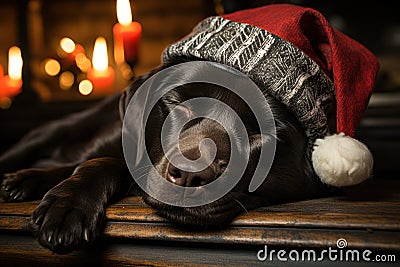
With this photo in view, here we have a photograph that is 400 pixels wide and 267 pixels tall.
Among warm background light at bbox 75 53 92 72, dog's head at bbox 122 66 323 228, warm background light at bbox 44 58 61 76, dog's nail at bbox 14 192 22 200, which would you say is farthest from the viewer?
warm background light at bbox 44 58 61 76

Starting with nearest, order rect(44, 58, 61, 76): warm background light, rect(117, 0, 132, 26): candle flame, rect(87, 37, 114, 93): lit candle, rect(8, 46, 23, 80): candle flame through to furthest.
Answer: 1. rect(117, 0, 132, 26): candle flame
2. rect(87, 37, 114, 93): lit candle
3. rect(8, 46, 23, 80): candle flame
4. rect(44, 58, 61, 76): warm background light

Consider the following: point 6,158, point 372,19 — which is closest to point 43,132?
point 6,158

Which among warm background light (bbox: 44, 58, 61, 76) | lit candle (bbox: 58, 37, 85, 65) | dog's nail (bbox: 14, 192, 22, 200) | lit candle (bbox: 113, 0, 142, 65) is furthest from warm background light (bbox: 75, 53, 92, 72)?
dog's nail (bbox: 14, 192, 22, 200)

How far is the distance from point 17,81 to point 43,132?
1.30 meters

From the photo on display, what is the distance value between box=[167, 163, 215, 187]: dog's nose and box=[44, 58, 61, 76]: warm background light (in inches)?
142

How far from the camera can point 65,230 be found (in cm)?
98

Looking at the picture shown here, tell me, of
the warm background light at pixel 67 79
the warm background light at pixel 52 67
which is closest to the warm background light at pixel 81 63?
the warm background light at pixel 67 79

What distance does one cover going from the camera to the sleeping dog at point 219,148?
101 centimetres

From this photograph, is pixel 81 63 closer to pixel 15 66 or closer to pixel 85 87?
pixel 85 87

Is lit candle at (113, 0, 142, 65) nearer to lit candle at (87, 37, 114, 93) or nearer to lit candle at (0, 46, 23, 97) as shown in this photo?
lit candle at (87, 37, 114, 93)

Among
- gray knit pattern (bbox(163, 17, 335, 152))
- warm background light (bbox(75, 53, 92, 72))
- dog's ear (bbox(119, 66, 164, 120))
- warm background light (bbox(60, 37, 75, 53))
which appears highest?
gray knit pattern (bbox(163, 17, 335, 152))

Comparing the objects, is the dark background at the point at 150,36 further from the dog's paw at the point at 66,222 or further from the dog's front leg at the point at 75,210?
the dog's paw at the point at 66,222

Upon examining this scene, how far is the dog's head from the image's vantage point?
101 centimetres

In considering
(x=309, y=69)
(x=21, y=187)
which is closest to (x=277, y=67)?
(x=309, y=69)
